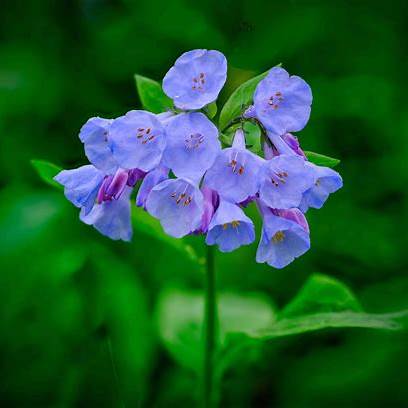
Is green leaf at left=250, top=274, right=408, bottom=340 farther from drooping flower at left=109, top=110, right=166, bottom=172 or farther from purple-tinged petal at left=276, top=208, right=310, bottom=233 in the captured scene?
drooping flower at left=109, top=110, right=166, bottom=172

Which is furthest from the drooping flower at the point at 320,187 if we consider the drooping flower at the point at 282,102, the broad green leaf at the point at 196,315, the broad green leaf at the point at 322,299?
the broad green leaf at the point at 196,315

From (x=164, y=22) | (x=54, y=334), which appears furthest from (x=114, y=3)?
(x=54, y=334)

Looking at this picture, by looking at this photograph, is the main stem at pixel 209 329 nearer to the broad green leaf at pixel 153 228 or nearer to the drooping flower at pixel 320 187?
the broad green leaf at pixel 153 228

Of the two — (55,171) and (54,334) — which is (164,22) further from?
(54,334)

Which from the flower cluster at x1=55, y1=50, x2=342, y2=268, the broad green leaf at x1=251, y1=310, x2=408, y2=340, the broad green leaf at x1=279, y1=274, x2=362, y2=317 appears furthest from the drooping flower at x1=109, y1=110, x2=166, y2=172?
the broad green leaf at x1=279, y1=274, x2=362, y2=317

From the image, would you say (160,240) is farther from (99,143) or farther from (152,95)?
(99,143)

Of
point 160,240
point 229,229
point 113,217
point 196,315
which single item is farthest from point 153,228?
point 196,315
